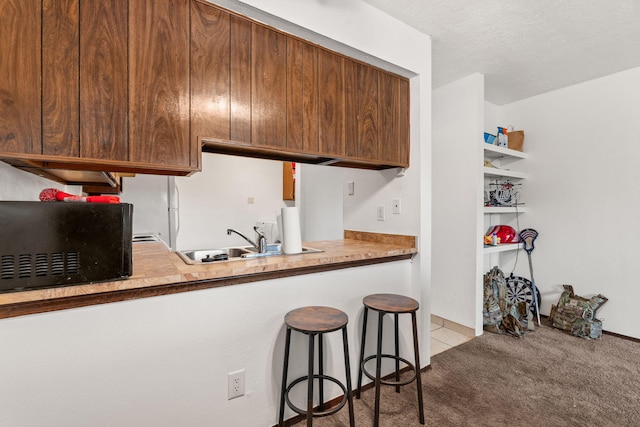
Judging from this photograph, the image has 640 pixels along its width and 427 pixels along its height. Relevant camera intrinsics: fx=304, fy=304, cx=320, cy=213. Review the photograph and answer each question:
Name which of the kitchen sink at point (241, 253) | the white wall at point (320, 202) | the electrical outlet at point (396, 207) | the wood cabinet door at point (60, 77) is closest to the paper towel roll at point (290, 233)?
the kitchen sink at point (241, 253)

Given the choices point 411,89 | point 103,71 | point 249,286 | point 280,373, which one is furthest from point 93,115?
point 411,89

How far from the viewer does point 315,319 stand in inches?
61.1

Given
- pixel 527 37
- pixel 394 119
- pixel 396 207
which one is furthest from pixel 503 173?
pixel 394 119

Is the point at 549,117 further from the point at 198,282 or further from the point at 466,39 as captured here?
the point at 198,282

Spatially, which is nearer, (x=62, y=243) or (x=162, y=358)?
(x=62, y=243)

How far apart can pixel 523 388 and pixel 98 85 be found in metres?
2.96

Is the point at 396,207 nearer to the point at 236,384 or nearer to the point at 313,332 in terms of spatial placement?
the point at 313,332

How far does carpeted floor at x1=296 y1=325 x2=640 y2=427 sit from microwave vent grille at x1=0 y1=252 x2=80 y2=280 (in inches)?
57.5

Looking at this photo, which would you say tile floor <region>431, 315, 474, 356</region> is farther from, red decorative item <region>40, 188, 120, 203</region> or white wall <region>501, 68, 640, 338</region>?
red decorative item <region>40, 188, 120, 203</region>

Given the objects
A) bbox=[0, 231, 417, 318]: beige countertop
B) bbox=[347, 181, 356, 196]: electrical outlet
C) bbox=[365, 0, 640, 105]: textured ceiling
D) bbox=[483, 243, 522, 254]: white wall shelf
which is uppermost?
bbox=[365, 0, 640, 105]: textured ceiling

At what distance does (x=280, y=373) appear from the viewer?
1688 millimetres

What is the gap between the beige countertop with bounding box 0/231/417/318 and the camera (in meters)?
1.08

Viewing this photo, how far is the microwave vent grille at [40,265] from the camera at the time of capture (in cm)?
101

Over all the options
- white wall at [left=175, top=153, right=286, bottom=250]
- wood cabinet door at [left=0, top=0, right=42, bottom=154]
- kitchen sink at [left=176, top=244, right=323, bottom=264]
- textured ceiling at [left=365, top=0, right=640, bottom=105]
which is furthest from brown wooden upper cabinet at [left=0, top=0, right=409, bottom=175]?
white wall at [left=175, top=153, right=286, bottom=250]
